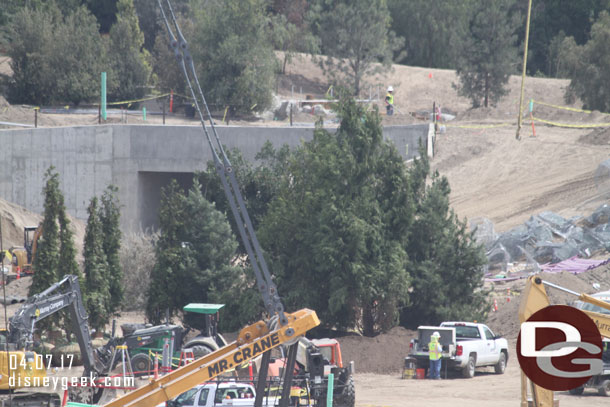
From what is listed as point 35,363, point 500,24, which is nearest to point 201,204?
point 35,363

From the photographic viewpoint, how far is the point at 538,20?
278 ft

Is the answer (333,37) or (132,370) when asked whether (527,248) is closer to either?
(132,370)

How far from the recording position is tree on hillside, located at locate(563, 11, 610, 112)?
57656 mm

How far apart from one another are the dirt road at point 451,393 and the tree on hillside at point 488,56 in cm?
3930

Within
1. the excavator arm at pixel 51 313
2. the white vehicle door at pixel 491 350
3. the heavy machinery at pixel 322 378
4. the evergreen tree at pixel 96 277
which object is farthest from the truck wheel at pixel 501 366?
the evergreen tree at pixel 96 277

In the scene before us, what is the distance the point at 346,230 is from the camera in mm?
28062

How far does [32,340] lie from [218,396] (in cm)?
748

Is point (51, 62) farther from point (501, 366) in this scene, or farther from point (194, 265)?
point (501, 366)

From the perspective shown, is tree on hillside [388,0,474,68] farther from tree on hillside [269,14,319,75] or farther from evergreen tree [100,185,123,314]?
evergreen tree [100,185,123,314]

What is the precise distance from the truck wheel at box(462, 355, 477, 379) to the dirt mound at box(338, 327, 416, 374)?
7.61 feet

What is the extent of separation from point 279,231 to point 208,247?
255 cm

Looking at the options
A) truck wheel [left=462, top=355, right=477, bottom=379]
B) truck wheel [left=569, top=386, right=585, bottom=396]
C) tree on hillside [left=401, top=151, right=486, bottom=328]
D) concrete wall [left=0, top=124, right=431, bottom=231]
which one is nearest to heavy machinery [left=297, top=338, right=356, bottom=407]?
truck wheel [left=462, top=355, right=477, bottom=379]

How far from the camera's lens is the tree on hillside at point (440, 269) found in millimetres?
29250

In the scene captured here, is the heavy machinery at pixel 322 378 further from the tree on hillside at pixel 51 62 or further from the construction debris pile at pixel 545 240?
the tree on hillside at pixel 51 62
